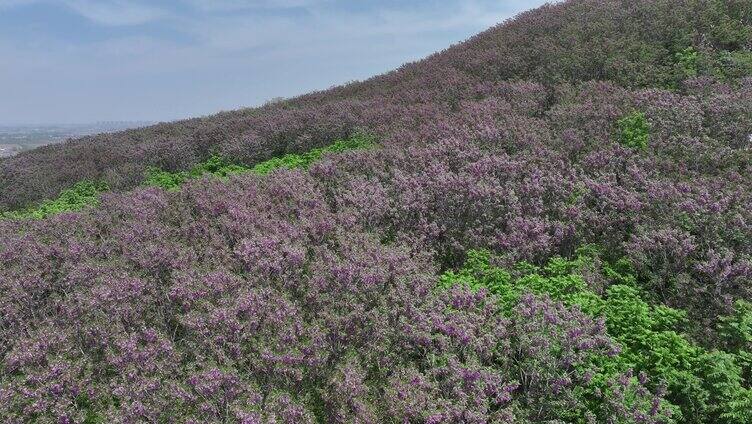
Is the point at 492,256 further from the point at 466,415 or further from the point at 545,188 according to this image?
the point at 466,415

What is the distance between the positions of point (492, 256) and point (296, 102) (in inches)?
687

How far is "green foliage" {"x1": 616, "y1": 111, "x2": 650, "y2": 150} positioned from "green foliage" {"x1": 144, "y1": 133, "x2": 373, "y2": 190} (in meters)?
5.67

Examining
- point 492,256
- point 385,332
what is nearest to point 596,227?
point 492,256

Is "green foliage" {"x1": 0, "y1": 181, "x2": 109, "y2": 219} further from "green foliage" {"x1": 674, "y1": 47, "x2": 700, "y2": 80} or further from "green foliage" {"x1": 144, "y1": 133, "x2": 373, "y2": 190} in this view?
"green foliage" {"x1": 674, "y1": 47, "x2": 700, "y2": 80}

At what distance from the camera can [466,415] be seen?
3918 mm

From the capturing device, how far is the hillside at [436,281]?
428cm

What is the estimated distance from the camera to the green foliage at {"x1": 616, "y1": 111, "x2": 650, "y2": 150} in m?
8.71

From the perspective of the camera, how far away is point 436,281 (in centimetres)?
602

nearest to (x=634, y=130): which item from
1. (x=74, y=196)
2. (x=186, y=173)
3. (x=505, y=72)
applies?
(x=505, y=72)

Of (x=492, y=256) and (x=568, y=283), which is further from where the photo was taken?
(x=492, y=256)

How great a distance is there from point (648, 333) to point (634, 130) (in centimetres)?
541

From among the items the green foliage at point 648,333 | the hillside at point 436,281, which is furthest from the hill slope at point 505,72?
the green foliage at point 648,333

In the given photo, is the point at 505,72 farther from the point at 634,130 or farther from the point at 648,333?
the point at 648,333

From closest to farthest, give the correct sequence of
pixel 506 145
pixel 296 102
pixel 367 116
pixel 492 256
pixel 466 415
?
pixel 466 415 → pixel 492 256 → pixel 506 145 → pixel 367 116 → pixel 296 102
